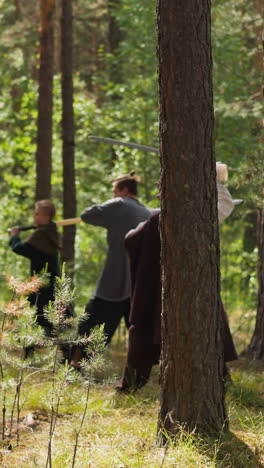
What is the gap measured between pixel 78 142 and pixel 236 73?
4.42 metres

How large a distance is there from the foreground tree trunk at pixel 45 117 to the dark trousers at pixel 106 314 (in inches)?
142

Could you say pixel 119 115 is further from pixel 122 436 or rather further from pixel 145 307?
pixel 122 436

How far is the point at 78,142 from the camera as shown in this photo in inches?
698

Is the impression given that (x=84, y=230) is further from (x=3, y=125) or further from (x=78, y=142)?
(x=3, y=125)

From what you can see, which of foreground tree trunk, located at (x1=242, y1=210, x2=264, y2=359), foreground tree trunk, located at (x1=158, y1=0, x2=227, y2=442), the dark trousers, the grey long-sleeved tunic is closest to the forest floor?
foreground tree trunk, located at (x1=158, y1=0, x2=227, y2=442)

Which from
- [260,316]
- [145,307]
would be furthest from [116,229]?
[260,316]

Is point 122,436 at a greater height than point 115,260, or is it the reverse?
point 115,260

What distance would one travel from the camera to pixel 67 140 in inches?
444

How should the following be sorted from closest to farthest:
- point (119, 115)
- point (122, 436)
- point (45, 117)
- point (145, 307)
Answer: point (122, 436)
point (145, 307)
point (45, 117)
point (119, 115)

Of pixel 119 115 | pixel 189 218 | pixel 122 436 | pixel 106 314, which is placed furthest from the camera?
pixel 119 115

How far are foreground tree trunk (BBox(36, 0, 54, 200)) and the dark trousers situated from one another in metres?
3.61

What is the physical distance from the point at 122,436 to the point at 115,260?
296 centimetres

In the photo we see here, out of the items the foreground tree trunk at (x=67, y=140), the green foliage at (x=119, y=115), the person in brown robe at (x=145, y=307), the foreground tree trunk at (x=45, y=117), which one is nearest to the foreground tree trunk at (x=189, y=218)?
the person in brown robe at (x=145, y=307)

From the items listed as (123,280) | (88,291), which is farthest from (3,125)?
(123,280)
